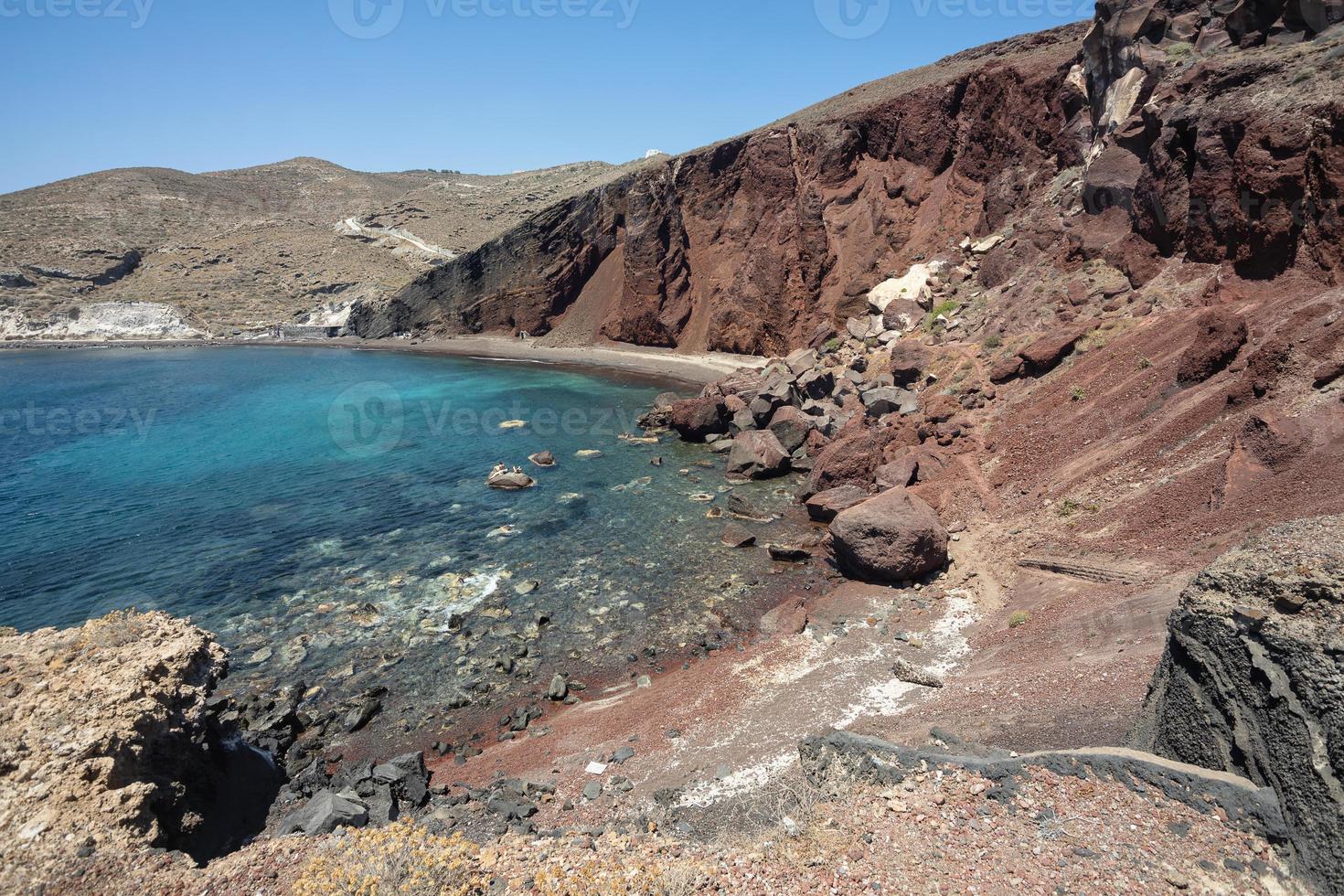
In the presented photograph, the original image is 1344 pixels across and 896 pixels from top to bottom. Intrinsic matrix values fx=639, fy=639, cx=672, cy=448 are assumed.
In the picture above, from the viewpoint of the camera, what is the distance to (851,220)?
44.9m

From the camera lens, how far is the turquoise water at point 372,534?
16391 millimetres

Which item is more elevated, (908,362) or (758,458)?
(908,362)

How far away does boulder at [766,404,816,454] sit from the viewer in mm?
28172

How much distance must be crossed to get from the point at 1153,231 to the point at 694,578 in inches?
720

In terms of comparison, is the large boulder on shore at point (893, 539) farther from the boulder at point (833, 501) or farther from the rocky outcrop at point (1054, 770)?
the rocky outcrop at point (1054, 770)

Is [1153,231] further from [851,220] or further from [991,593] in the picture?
[851,220]

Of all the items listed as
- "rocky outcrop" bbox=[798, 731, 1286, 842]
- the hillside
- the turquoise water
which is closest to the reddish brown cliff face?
the turquoise water

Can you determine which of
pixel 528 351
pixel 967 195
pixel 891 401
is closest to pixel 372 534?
pixel 891 401

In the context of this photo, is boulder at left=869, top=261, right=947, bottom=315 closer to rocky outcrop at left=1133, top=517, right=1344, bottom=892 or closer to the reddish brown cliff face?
the reddish brown cliff face

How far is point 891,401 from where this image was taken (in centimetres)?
2436

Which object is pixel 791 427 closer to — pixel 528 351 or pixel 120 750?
pixel 120 750

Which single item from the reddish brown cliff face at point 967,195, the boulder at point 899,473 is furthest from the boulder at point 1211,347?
the boulder at point 899,473

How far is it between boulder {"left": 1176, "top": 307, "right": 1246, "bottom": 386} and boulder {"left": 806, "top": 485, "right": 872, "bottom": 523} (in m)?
8.81

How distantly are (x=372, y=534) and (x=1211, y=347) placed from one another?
983 inches
